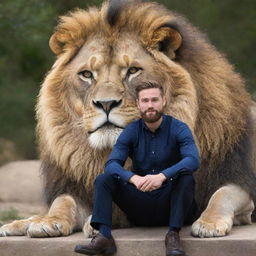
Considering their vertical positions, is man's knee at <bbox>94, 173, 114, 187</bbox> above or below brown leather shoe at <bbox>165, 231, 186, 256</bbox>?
above

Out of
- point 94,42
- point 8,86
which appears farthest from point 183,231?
point 8,86

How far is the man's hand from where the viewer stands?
5664 mm

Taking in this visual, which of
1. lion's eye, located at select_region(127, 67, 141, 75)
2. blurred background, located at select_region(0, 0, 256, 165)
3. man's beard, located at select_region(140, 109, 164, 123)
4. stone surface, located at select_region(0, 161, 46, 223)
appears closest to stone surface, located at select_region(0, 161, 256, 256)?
Answer: man's beard, located at select_region(140, 109, 164, 123)

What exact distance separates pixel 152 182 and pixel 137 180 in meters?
0.09

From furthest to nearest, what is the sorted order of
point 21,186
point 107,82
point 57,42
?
point 21,186 → point 57,42 → point 107,82

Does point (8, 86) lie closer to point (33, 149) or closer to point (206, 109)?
point (33, 149)

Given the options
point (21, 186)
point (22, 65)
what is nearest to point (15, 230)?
point (21, 186)

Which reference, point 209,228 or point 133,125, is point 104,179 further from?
point 209,228

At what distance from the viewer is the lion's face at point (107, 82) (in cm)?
620

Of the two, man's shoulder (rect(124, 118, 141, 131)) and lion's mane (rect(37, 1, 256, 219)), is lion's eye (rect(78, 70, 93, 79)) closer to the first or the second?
lion's mane (rect(37, 1, 256, 219))

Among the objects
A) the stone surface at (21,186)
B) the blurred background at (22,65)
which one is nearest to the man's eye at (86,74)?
the stone surface at (21,186)

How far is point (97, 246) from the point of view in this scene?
19.1 feet

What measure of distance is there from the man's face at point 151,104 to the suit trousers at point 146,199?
15.2 inches

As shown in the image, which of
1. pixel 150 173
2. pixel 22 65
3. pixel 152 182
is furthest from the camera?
pixel 22 65
